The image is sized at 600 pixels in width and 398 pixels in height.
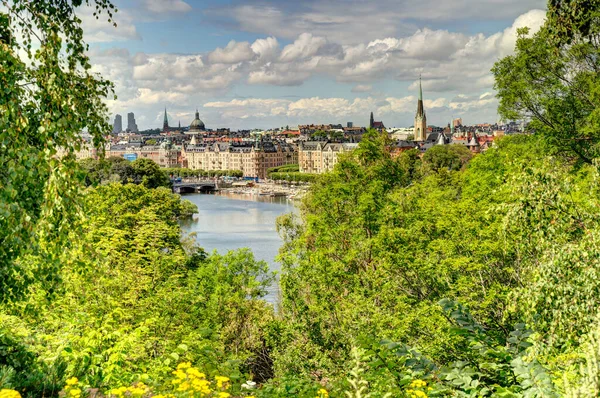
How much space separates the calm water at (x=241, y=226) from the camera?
5122 centimetres

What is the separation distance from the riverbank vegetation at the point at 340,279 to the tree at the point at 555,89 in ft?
0.29

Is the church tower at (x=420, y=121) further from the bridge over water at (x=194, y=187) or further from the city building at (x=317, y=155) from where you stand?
the bridge over water at (x=194, y=187)

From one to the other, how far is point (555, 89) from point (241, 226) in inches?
2018

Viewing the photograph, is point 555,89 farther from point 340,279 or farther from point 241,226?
point 241,226

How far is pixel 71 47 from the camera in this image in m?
5.70

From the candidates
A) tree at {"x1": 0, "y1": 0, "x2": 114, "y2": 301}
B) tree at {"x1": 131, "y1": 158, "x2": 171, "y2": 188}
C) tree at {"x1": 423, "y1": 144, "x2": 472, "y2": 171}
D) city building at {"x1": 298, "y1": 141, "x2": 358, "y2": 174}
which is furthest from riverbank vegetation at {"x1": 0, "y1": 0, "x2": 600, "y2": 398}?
city building at {"x1": 298, "y1": 141, "x2": 358, "y2": 174}

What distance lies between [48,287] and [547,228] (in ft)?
17.1

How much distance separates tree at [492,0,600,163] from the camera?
64.1 feet

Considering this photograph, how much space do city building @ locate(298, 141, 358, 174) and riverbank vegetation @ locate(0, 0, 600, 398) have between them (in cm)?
12754

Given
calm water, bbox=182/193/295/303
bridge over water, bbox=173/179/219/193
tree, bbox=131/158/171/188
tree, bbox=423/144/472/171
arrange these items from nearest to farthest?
calm water, bbox=182/193/295/303 → tree, bbox=131/158/171/188 → tree, bbox=423/144/472/171 → bridge over water, bbox=173/179/219/193

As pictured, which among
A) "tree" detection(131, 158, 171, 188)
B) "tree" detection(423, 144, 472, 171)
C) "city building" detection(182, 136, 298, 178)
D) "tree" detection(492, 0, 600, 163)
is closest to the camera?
"tree" detection(492, 0, 600, 163)

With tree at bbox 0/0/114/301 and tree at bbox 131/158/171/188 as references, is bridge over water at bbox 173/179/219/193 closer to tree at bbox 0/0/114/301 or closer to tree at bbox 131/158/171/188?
tree at bbox 131/158/171/188

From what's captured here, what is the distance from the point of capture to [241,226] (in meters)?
69.4

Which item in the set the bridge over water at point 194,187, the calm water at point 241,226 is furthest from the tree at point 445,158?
the bridge over water at point 194,187
